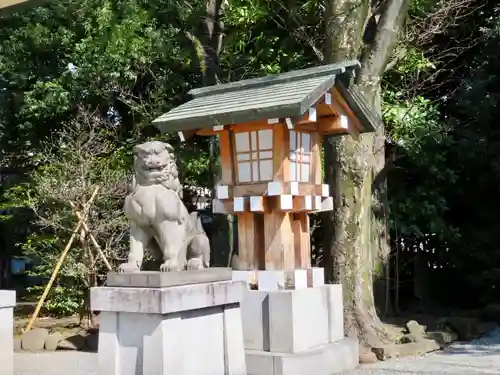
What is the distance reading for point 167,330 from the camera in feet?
16.2

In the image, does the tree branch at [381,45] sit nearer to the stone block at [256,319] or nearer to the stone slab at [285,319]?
the stone slab at [285,319]

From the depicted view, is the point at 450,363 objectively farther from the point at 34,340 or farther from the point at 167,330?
the point at 34,340

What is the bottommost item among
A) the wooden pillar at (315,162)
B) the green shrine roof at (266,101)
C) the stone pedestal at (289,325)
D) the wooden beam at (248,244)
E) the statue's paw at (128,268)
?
the stone pedestal at (289,325)

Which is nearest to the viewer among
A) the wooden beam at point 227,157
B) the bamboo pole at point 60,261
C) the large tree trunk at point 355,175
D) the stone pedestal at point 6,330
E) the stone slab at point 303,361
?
the stone slab at point 303,361

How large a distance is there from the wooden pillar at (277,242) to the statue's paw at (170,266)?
69.0 inches

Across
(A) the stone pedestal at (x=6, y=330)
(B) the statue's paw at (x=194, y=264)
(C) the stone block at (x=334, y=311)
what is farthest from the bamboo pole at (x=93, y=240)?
(B) the statue's paw at (x=194, y=264)

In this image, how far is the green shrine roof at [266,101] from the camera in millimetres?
6551

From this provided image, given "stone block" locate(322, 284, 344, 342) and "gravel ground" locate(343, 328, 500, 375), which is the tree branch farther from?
"gravel ground" locate(343, 328, 500, 375)

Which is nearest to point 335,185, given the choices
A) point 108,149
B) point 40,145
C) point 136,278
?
point 136,278

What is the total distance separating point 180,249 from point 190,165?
5763 millimetres

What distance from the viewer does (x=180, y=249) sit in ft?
17.9

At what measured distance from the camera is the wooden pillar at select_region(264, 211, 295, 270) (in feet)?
22.5

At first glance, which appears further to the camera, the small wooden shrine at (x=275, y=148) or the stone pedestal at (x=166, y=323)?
the small wooden shrine at (x=275, y=148)

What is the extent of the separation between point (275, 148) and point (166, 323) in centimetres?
261
